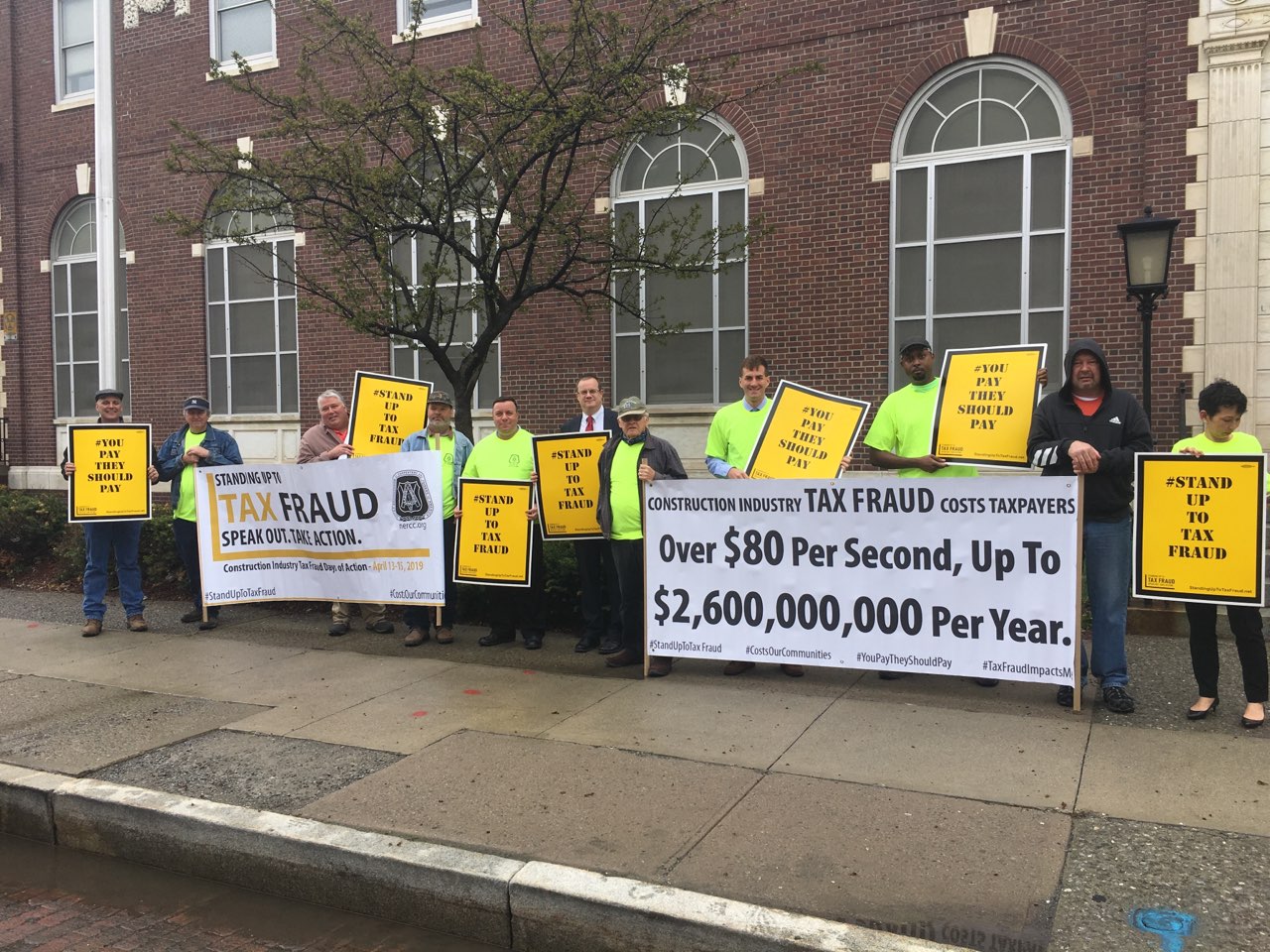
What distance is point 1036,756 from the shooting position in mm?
4641

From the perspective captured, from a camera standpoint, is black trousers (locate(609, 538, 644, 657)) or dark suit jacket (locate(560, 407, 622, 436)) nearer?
black trousers (locate(609, 538, 644, 657))

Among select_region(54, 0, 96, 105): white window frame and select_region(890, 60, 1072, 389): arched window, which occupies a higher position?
select_region(54, 0, 96, 105): white window frame

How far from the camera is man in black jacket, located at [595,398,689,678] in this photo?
21.0 feet

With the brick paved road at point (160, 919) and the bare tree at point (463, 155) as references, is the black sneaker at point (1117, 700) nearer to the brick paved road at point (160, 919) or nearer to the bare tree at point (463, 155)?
the brick paved road at point (160, 919)

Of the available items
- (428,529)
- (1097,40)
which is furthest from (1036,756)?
(1097,40)

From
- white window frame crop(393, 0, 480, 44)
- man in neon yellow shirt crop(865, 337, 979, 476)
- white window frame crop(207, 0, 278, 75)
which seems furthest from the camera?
white window frame crop(207, 0, 278, 75)

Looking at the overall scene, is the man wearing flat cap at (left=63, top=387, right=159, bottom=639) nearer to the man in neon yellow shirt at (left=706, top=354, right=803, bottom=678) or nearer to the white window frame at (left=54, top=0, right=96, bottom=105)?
the man in neon yellow shirt at (left=706, top=354, right=803, bottom=678)

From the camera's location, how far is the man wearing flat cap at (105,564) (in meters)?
8.02

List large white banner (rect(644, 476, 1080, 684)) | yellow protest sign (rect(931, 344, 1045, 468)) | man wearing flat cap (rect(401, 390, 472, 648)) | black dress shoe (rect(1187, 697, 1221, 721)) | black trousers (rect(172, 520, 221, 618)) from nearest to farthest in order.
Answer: black dress shoe (rect(1187, 697, 1221, 721)), large white banner (rect(644, 476, 1080, 684)), yellow protest sign (rect(931, 344, 1045, 468)), man wearing flat cap (rect(401, 390, 472, 648)), black trousers (rect(172, 520, 221, 618))

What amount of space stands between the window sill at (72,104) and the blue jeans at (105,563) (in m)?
11.3

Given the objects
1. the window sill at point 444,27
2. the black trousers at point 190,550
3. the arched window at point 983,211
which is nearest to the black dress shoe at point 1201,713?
the arched window at point 983,211

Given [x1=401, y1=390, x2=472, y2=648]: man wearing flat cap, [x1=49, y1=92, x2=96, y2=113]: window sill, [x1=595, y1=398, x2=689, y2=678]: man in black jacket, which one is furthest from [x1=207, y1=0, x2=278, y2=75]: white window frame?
[x1=595, y1=398, x2=689, y2=678]: man in black jacket

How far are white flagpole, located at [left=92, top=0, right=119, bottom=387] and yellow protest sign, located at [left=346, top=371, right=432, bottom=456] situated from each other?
4243mm

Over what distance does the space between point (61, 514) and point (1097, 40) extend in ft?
40.7
